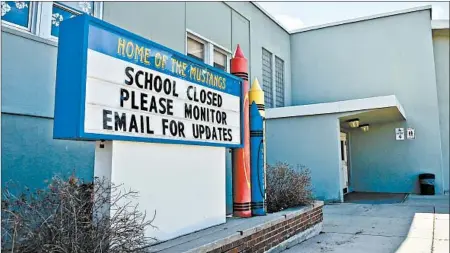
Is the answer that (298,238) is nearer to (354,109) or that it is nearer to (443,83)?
(354,109)

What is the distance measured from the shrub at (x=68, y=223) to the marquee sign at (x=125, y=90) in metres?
0.53

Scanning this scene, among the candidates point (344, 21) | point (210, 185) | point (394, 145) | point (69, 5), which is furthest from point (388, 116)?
point (69, 5)

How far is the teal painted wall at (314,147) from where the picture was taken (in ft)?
37.4

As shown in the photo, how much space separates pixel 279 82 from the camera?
14.8 m

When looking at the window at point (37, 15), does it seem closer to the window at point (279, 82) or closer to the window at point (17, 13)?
Result: the window at point (17, 13)

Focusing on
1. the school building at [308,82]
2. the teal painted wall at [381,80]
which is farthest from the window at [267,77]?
the teal painted wall at [381,80]

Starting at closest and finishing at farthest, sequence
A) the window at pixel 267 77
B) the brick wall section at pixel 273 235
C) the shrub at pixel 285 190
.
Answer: the brick wall section at pixel 273 235, the shrub at pixel 285 190, the window at pixel 267 77

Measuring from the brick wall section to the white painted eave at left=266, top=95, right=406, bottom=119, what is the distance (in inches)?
206

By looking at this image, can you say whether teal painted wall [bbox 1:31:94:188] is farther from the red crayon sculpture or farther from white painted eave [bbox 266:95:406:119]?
white painted eave [bbox 266:95:406:119]

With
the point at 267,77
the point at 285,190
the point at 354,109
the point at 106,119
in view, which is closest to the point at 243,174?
the point at 285,190

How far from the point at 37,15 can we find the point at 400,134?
13337 millimetres

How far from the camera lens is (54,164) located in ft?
18.3

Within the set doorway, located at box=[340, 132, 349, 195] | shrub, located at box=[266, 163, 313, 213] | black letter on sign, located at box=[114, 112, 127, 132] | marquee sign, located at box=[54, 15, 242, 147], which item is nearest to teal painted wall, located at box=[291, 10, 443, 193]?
doorway, located at box=[340, 132, 349, 195]

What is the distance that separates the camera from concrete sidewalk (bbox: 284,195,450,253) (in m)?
5.70
